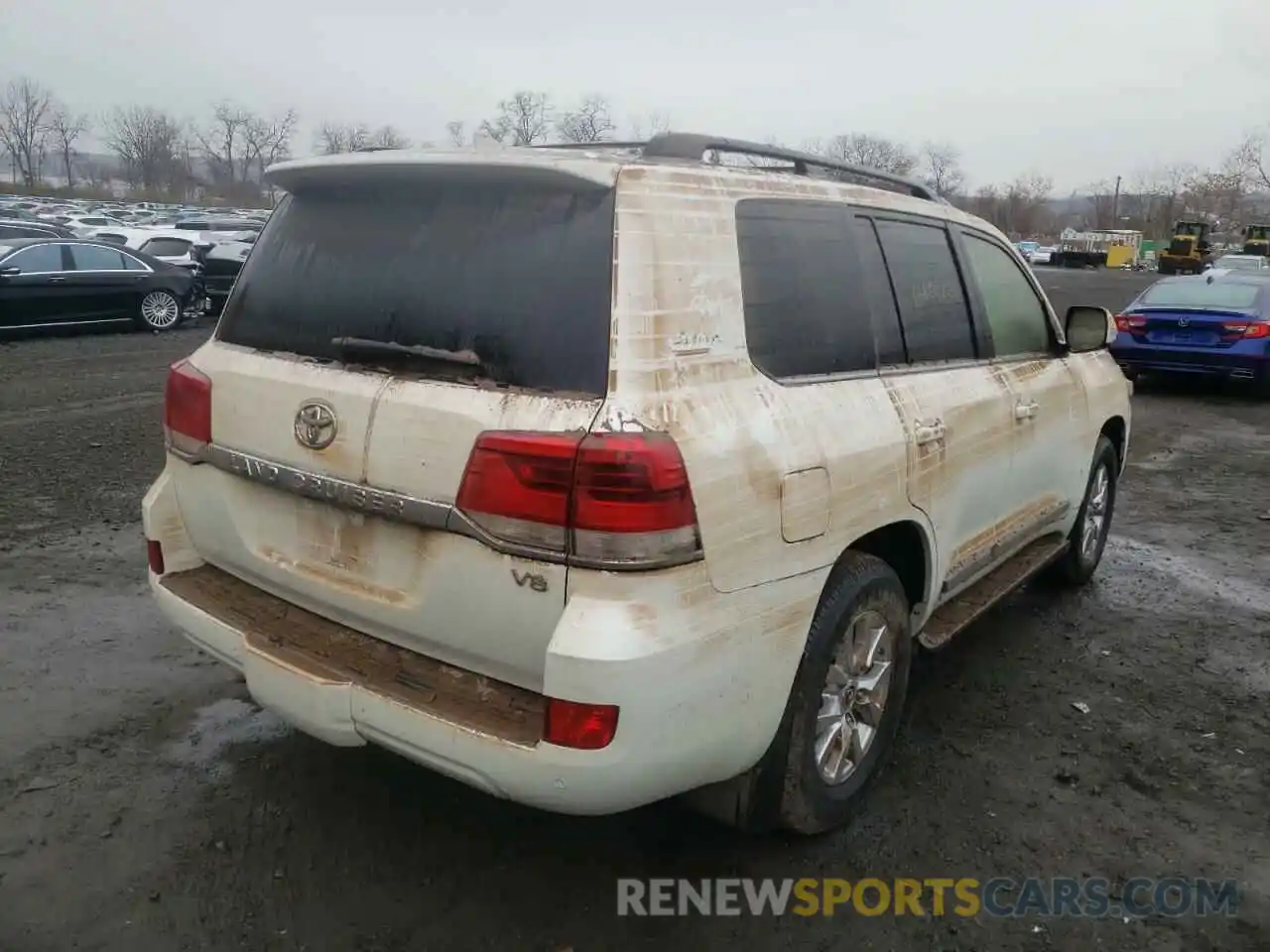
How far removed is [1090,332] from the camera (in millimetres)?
4742

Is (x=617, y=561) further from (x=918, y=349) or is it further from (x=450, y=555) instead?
(x=918, y=349)

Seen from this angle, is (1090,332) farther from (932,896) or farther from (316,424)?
(316,424)

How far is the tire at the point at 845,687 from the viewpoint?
2744 millimetres

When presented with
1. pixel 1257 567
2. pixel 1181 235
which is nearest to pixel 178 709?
pixel 1257 567

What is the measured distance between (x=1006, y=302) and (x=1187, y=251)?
5485 centimetres

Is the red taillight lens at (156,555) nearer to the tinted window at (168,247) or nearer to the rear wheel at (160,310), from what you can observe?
the rear wheel at (160,310)

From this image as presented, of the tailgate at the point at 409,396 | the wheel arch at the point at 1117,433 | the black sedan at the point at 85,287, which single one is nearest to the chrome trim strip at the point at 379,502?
the tailgate at the point at 409,396

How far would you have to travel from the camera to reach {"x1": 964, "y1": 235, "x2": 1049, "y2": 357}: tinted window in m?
4.09

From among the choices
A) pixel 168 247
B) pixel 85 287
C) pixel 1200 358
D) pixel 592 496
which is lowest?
pixel 85 287

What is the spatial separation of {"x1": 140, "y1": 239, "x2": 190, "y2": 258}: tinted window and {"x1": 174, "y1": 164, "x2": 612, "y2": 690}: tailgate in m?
20.2

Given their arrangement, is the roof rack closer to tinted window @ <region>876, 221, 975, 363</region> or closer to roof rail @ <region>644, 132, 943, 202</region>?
roof rail @ <region>644, 132, 943, 202</region>

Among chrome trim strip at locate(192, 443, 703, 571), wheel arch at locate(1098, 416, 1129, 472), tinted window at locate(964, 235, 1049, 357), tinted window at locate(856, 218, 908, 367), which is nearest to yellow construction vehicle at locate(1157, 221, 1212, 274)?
wheel arch at locate(1098, 416, 1129, 472)

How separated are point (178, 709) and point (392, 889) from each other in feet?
4.75

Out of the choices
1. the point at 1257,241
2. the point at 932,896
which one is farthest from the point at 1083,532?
the point at 1257,241
